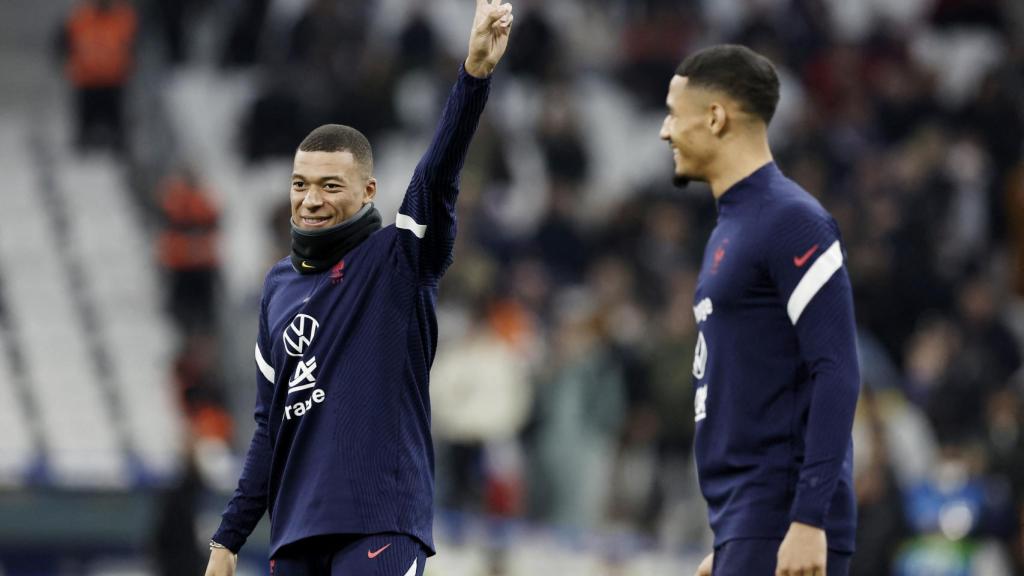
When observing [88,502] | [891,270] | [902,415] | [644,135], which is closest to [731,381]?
[902,415]

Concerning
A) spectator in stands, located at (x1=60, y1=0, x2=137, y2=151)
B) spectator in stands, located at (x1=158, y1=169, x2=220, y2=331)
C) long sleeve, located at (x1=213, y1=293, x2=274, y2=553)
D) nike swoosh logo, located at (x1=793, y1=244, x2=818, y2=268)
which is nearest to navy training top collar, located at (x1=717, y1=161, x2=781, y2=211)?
nike swoosh logo, located at (x1=793, y1=244, x2=818, y2=268)

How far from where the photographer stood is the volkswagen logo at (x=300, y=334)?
5.73m

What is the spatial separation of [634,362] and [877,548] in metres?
3.15

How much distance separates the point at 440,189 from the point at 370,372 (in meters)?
0.58

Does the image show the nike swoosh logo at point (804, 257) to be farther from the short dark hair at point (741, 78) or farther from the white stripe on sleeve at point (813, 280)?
the short dark hair at point (741, 78)

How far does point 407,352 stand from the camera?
5660 mm

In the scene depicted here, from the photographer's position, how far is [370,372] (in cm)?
562

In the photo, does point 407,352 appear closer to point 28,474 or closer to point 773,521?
point 773,521

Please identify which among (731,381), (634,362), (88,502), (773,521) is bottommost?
(88,502)

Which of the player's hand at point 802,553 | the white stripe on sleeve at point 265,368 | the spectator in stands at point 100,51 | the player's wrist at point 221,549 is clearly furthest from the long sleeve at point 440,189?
the spectator in stands at point 100,51

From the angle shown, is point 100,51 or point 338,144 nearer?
point 338,144

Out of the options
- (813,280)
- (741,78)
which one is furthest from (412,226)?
(813,280)

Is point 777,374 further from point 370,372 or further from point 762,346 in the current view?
point 370,372

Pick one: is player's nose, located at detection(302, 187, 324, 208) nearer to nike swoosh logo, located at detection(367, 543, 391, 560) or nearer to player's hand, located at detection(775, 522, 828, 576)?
nike swoosh logo, located at detection(367, 543, 391, 560)
